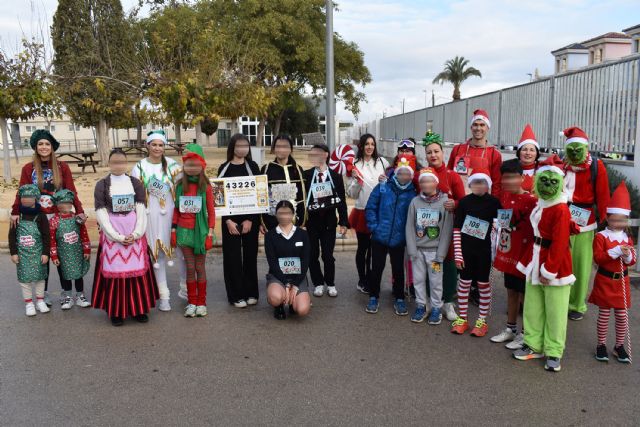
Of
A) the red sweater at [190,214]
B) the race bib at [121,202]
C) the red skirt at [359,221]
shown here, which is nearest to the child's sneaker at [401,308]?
the red skirt at [359,221]

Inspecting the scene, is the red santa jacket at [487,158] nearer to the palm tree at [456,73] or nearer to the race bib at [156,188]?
the race bib at [156,188]

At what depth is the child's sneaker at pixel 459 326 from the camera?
543 cm

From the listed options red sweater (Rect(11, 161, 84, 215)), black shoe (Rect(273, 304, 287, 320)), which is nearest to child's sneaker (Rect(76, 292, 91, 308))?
red sweater (Rect(11, 161, 84, 215))

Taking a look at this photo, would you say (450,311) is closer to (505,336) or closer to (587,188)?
(505,336)

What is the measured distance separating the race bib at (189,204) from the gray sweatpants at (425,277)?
7.87ft

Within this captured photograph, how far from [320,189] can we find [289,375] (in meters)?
2.53

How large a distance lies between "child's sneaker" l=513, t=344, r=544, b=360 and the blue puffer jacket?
1.64 metres

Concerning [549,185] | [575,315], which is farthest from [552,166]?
[575,315]

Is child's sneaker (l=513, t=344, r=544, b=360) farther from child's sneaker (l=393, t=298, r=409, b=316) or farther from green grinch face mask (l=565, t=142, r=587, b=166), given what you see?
green grinch face mask (l=565, t=142, r=587, b=166)

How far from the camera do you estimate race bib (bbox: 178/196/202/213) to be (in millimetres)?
5840

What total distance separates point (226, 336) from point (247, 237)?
129 cm

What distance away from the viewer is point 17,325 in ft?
18.9

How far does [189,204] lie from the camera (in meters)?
5.84

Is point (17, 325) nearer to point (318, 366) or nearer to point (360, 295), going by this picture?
point (318, 366)
